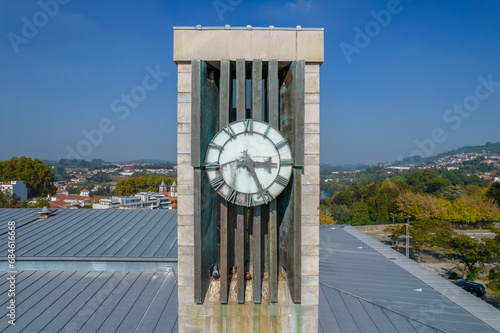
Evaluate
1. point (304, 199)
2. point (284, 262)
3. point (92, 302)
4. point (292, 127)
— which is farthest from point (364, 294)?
point (92, 302)

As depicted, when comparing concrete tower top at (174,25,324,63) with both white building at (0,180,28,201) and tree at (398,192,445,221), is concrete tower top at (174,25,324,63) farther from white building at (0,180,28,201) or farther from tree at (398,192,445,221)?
white building at (0,180,28,201)

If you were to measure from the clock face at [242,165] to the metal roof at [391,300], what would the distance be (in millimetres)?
6970

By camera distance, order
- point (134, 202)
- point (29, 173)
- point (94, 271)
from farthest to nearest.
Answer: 1. point (134, 202)
2. point (29, 173)
3. point (94, 271)

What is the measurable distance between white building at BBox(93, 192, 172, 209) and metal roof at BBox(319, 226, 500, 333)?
3030 inches

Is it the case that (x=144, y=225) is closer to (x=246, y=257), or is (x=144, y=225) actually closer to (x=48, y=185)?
(x=246, y=257)

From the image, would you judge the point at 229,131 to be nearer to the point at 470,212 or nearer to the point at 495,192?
the point at 470,212

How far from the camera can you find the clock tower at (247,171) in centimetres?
670

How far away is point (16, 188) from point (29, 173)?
31.2 ft

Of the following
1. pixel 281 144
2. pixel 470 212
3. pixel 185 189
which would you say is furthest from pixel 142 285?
pixel 470 212

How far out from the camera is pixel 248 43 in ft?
23.5

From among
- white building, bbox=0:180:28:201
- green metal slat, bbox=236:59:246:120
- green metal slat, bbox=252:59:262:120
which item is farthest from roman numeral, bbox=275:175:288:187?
white building, bbox=0:180:28:201

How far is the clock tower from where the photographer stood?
670cm

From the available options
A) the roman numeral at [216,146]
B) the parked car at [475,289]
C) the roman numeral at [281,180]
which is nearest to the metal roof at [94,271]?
the roman numeral at [281,180]

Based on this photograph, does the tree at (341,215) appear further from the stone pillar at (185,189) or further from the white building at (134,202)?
the stone pillar at (185,189)
